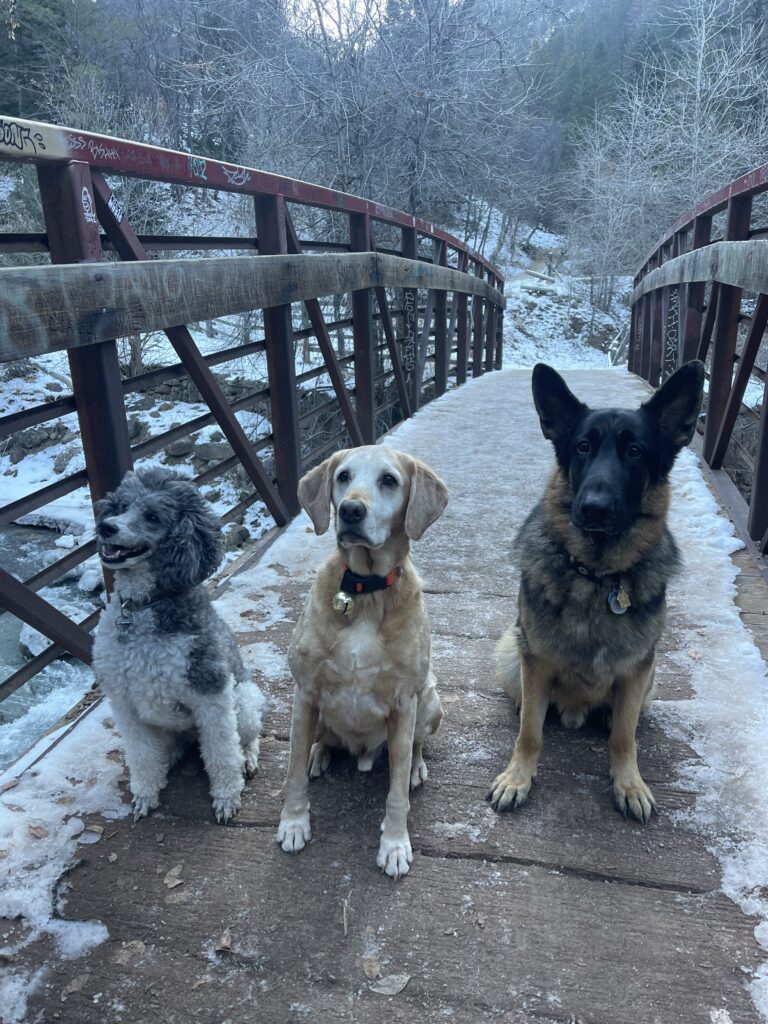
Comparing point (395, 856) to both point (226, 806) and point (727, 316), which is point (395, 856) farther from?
point (727, 316)

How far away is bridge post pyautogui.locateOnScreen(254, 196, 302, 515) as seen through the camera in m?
4.41

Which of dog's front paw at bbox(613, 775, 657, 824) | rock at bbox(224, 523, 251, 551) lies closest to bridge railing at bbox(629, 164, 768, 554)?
dog's front paw at bbox(613, 775, 657, 824)

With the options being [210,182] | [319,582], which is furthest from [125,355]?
[319,582]

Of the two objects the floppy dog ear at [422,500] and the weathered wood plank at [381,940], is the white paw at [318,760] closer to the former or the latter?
the weathered wood plank at [381,940]

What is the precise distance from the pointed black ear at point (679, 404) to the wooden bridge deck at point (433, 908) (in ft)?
3.76

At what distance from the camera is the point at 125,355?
15664 mm

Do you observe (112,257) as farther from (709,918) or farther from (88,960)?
(709,918)

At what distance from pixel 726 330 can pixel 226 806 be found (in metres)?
4.91

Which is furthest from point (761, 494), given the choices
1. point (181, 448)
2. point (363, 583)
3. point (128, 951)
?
point (181, 448)

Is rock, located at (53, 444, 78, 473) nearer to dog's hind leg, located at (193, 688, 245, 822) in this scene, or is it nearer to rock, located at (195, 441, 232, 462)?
rock, located at (195, 441, 232, 462)

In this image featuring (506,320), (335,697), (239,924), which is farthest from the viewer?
(506,320)

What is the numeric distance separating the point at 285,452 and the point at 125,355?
12.3m

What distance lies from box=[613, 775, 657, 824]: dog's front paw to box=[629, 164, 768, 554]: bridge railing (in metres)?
2.25

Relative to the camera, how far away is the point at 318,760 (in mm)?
2496
